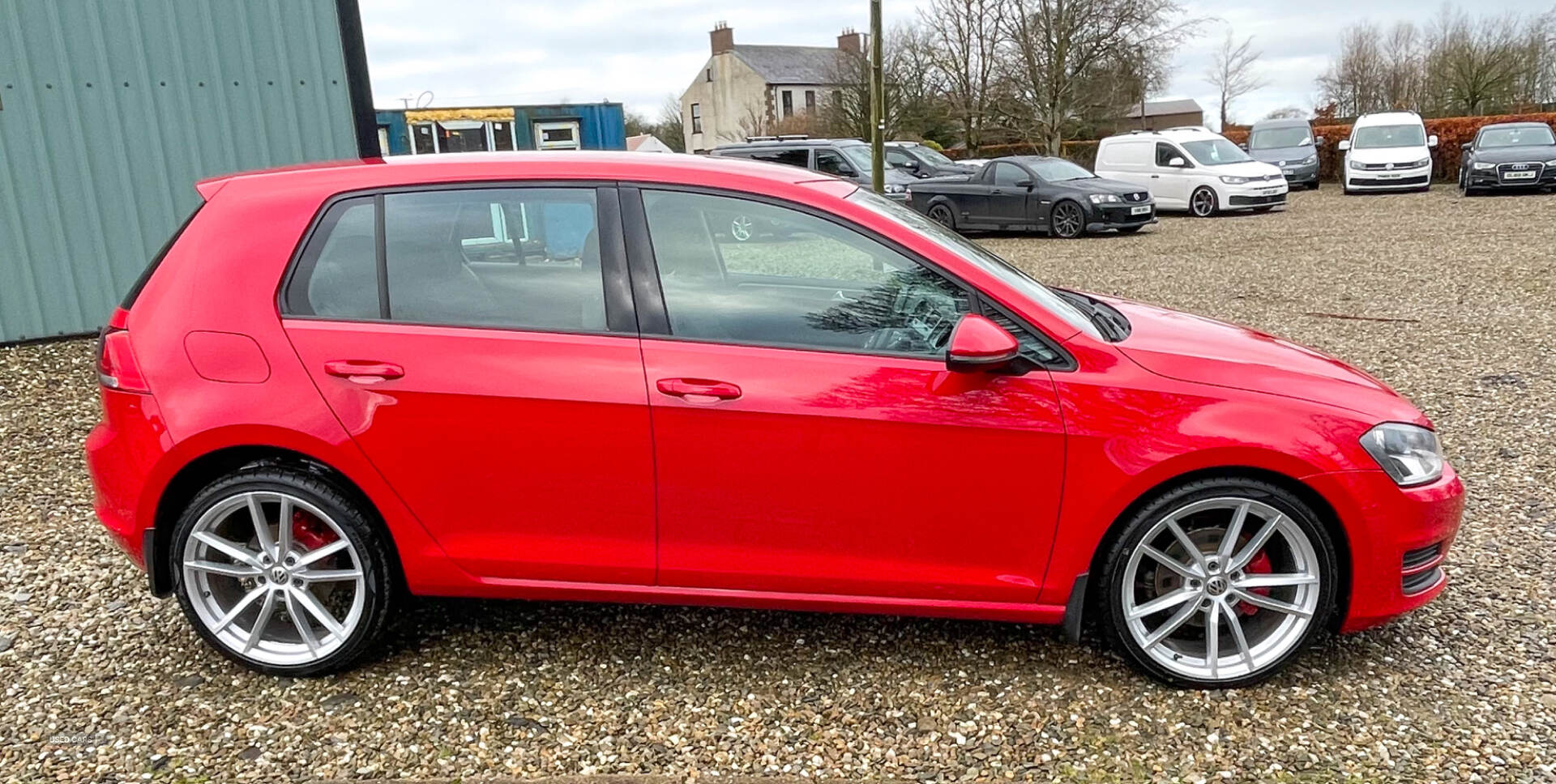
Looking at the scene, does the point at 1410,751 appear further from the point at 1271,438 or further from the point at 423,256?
the point at 423,256

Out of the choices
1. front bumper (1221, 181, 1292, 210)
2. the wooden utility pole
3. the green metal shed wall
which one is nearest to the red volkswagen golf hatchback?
the green metal shed wall

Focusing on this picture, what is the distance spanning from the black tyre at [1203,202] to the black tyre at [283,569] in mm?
18672

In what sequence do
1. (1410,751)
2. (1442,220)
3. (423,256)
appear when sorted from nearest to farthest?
(1410,751) < (423,256) < (1442,220)

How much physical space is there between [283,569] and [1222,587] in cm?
280

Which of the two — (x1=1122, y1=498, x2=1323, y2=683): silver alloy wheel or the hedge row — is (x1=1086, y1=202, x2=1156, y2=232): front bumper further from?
(x1=1122, y1=498, x2=1323, y2=683): silver alloy wheel

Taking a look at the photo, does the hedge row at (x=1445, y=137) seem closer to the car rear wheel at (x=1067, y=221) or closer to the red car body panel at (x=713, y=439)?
the car rear wheel at (x=1067, y=221)

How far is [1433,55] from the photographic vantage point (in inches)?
1462

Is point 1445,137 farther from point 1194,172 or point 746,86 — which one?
point 746,86

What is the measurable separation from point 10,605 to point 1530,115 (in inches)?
1281

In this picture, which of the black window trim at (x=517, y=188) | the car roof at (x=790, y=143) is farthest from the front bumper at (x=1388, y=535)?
the car roof at (x=790, y=143)

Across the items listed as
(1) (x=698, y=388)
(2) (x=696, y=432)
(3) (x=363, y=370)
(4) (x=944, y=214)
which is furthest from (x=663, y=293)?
(4) (x=944, y=214)

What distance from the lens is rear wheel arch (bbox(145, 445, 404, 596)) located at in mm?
3016

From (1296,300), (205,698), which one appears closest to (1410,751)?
(205,698)

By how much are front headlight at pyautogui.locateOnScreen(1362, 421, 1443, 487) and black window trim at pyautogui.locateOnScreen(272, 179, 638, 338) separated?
6.98 feet
